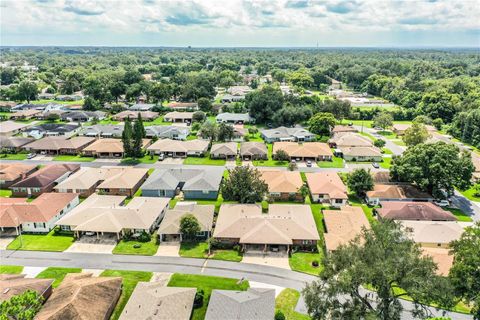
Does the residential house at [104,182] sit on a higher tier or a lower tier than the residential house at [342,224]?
higher

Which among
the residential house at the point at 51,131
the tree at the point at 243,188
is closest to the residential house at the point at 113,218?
the tree at the point at 243,188

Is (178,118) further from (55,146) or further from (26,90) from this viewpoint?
(26,90)

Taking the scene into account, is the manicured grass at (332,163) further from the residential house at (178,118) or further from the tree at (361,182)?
the residential house at (178,118)

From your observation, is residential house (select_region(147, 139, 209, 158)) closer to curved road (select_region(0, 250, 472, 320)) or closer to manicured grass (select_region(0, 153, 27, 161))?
manicured grass (select_region(0, 153, 27, 161))

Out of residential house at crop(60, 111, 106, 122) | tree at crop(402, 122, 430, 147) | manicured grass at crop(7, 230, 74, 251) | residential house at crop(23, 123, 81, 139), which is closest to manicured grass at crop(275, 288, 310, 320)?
manicured grass at crop(7, 230, 74, 251)

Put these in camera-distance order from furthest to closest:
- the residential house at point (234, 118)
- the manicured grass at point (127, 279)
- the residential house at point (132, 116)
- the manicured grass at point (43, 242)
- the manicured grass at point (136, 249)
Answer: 1. the residential house at point (132, 116)
2. the residential house at point (234, 118)
3. the manicured grass at point (43, 242)
4. the manicured grass at point (136, 249)
5. the manicured grass at point (127, 279)

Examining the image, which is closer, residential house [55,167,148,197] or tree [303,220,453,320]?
tree [303,220,453,320]

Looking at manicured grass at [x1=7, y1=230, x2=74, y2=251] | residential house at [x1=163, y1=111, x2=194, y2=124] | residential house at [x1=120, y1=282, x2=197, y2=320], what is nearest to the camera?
residential house at [x1=120, y1=282, x2=197, y2=320]

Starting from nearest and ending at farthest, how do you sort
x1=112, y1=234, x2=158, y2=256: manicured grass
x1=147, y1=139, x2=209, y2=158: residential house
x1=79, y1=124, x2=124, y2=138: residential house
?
x1=112, y1=234, x2=158, y2=256: manicured grass → x1=147, y1=139, x2=209, y2=158: residential house → x1=79, y1=124, x2=124, y2=138: residential house
